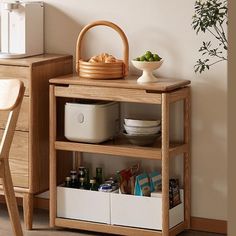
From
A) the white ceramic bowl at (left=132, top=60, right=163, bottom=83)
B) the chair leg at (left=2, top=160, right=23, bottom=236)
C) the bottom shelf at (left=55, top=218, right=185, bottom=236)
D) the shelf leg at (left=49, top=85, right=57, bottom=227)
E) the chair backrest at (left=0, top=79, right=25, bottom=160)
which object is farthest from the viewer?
the shelf leg at (left=49, top=85, right=57, bottom=227)

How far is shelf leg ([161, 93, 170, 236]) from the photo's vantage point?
2889 mm

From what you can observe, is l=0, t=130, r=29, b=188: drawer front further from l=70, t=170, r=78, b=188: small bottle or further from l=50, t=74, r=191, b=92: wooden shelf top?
l=50, t=74, r=191, b=92: wooden shelf top

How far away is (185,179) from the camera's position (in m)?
3.23

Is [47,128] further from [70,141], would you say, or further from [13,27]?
[13,27]

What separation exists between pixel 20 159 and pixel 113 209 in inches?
22.7

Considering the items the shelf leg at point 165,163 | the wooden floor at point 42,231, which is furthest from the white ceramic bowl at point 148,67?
the wooden floor at point 42,231

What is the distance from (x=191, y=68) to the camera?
3.19 m

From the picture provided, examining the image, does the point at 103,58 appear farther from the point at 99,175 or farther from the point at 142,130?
the point at 99,175

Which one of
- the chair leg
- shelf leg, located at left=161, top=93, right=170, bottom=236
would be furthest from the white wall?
the chair leg

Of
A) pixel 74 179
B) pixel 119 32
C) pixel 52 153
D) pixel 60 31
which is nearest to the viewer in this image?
pixel 119 32

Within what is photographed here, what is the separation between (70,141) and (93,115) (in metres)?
0.22

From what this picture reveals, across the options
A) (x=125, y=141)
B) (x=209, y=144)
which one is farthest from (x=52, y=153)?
(x=209, y=144)

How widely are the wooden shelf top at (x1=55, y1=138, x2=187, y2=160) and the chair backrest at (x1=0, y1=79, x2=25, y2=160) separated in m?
0.50

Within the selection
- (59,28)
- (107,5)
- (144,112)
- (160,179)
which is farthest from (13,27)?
(160,179)
